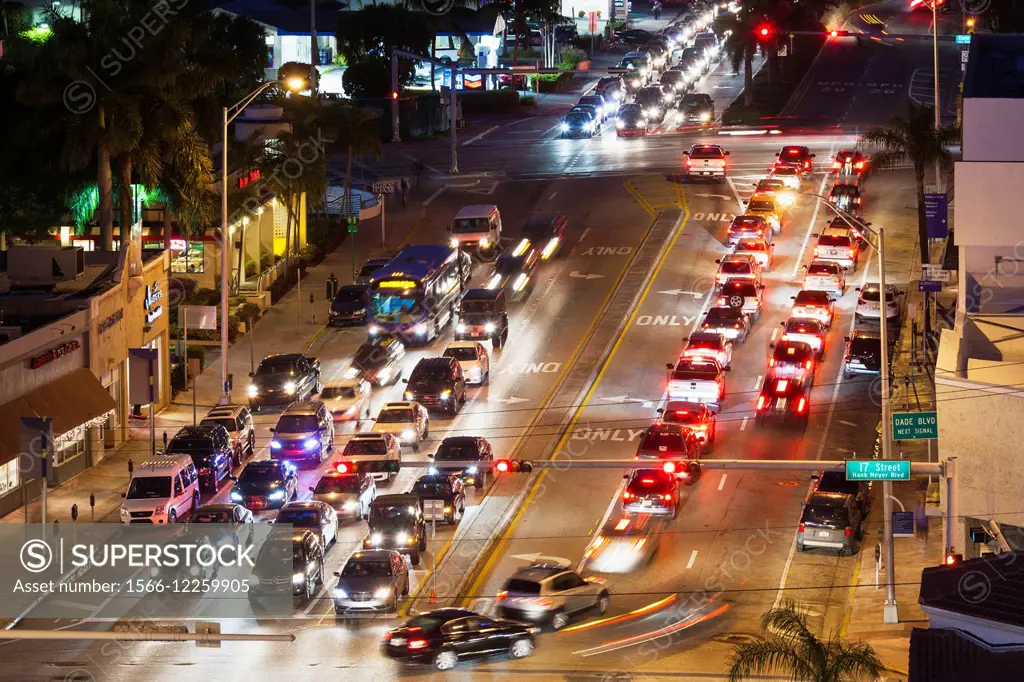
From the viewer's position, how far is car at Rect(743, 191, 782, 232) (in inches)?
3118

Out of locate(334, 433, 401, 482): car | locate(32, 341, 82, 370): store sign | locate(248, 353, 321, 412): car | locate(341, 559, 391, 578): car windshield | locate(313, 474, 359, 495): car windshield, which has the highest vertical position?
locate(32, 341, 82, 370): store sign

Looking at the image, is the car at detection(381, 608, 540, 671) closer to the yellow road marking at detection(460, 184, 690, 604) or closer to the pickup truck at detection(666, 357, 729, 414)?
the yellow road marking at detection(460, 184, 690, 604)

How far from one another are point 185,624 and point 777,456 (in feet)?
71.6

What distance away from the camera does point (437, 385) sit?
58.9 meters

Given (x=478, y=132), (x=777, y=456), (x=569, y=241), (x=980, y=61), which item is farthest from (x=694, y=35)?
(x=777, y=456)

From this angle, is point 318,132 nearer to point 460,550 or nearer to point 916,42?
point 460,550

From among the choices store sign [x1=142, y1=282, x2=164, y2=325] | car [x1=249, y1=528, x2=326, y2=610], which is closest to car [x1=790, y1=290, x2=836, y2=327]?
store sign [x1=142, y1=282, x2=164, y2=325]

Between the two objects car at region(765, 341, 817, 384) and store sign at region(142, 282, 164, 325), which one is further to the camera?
store sign at region(142, 282, 164, 325)

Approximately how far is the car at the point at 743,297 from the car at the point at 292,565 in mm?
28218

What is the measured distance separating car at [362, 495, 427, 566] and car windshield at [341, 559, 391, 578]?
3.96m

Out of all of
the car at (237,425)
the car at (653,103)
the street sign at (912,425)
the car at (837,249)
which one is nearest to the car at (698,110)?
the car at (653,103)

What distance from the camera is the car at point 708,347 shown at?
6094cm

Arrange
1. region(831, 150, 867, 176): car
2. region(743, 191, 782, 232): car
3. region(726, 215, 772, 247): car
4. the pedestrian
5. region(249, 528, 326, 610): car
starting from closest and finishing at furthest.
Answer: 1. region(249, 528, 326, 610): car
2. the pedestrian
3. region(726, 215, 772, 247): car
4. region(743, 191, 782, 232): car
5. region(831, 150, 867, 176): car

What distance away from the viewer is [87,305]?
55.7m
